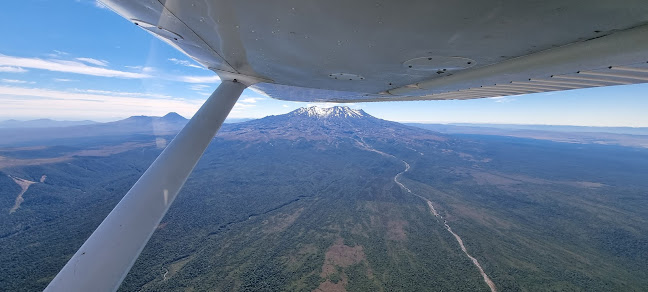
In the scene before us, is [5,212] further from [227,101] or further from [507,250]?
[507,250]

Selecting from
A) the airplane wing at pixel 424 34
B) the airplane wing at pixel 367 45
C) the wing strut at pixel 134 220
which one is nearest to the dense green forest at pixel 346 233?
the wing strut at pixel 134 220

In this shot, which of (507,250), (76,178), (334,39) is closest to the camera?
(334,39)

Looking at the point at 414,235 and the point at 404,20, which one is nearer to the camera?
the point at 404,20

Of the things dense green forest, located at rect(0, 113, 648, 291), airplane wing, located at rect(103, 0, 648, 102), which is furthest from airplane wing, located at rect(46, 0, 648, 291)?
dense green forest, located at rect(0, 113, 648, 291)

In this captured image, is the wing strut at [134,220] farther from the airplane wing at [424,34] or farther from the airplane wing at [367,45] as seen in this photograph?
the airplane wing at [424,34]

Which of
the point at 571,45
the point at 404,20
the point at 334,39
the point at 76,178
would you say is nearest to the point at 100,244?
the point at 334,39

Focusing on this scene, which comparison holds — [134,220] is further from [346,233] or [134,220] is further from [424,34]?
[346,233]
